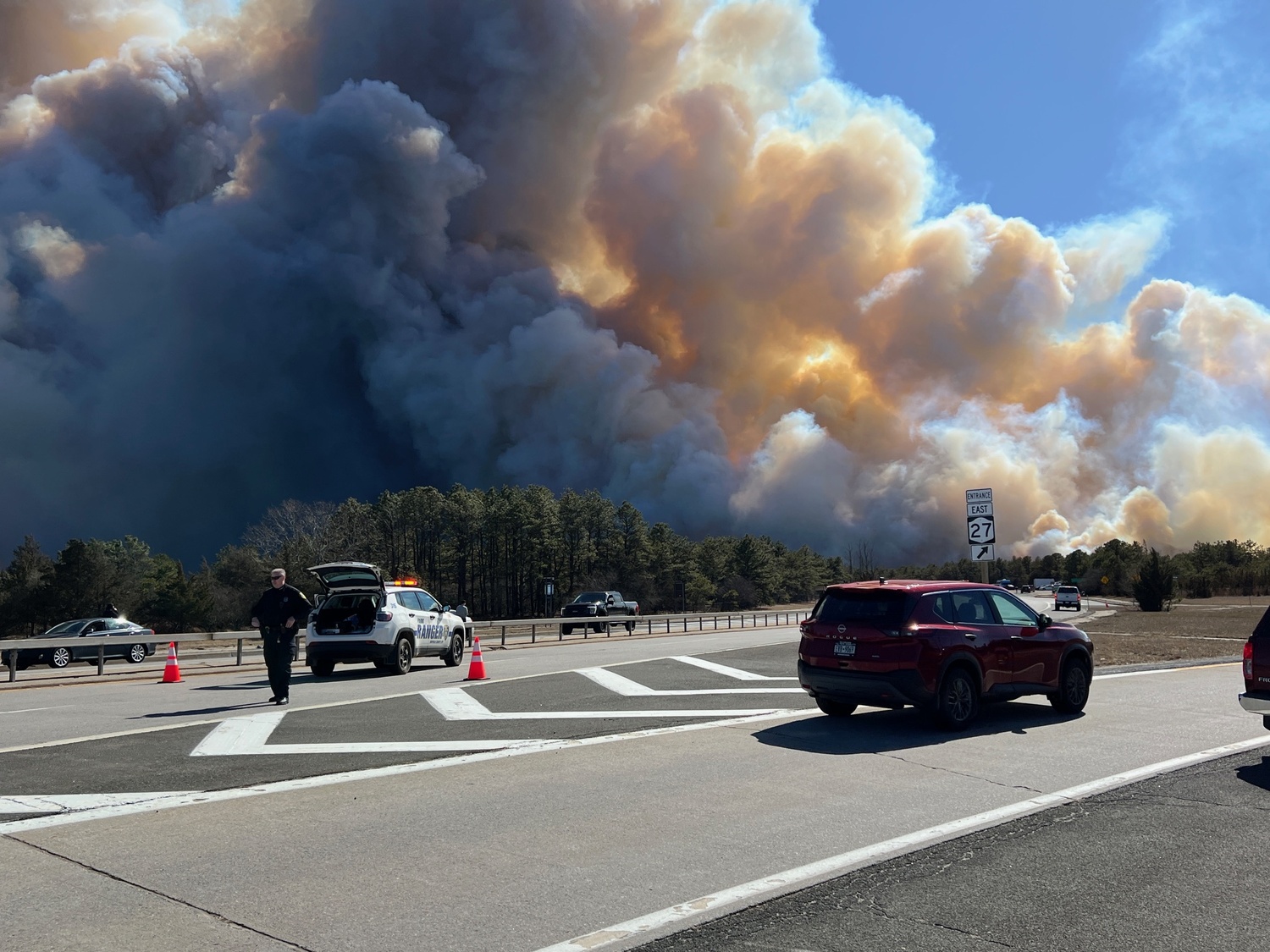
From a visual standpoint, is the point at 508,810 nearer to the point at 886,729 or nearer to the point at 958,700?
the point at 886,729

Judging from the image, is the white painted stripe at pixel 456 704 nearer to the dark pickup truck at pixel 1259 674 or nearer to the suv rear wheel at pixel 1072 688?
the suv rear wheel at pixel 1072 688

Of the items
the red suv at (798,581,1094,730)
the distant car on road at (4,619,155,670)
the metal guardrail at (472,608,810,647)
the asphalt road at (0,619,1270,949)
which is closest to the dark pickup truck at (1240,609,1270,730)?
the asphalt road at (0,619,1270,949)

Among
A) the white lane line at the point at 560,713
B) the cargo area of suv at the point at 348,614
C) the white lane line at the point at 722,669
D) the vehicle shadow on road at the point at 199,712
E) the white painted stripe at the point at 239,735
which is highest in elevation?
the cargo area of suv at the point at 348,614

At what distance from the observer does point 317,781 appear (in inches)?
310

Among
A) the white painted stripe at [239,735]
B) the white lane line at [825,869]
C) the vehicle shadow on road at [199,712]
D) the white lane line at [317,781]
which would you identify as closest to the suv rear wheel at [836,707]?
the white lane line at [317,781]

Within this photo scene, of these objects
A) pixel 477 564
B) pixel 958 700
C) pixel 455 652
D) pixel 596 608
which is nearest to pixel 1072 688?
pixel 958 700

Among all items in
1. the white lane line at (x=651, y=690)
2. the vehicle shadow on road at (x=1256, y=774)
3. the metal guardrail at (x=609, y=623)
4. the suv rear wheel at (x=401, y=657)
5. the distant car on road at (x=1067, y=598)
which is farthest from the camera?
the distant car on road at (x=1067, y=598)

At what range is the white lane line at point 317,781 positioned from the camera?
6.60 metres

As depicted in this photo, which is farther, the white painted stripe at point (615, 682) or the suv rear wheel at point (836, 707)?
the white painted stripe at point (615, 682)

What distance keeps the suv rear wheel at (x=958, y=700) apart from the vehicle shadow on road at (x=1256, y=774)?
2.58 metres

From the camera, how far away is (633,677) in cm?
1655

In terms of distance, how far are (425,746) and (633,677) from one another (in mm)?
7344

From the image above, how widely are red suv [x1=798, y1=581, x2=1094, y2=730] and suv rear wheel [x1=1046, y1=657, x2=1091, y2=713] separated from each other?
12 millimetres

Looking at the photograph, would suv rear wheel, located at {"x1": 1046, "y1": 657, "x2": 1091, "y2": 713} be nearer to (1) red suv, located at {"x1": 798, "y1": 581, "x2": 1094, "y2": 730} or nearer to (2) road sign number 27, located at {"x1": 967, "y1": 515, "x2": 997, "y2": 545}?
(1) red suv, located at {"x1": 798, "y1": 581, "x2": 1094, "y2": 730}
